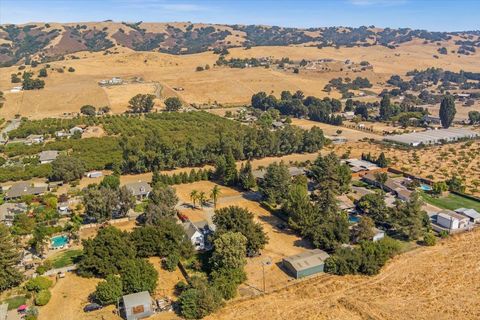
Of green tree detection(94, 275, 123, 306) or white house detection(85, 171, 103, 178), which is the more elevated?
green tree detection(94, 275, 123, 306)

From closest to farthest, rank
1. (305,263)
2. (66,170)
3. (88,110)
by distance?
1. (305,263)
2. (66,170)
3. (88,110)

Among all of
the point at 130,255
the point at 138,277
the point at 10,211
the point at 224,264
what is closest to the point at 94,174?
the point at 10,211

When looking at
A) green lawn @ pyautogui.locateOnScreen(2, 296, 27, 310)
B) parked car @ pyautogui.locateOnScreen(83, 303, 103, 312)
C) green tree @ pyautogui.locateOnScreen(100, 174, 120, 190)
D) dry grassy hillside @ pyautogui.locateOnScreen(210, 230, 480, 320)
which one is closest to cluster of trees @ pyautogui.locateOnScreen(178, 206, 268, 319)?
dry grassy hillside @ pyautogui.locateOnScreen(210, 230, 480, 320)

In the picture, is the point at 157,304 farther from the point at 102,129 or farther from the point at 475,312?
the point at 102,129

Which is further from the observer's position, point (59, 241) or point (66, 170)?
point (66, 170)

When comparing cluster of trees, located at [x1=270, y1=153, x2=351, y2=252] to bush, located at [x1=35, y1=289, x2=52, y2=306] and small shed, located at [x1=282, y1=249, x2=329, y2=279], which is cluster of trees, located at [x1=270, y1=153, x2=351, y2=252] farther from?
bush, located at [x1=35, y1=289, x2=52, y2=306]

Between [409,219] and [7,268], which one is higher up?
[409,219]

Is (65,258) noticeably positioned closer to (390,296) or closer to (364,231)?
(364,231)
